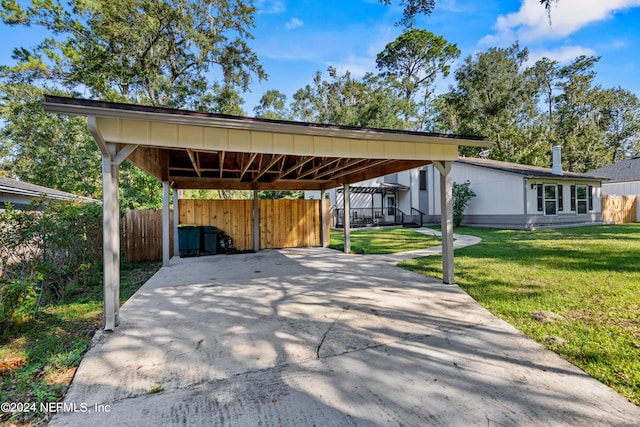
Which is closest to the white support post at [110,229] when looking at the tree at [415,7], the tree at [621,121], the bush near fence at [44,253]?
the bush near fence at [44,253]

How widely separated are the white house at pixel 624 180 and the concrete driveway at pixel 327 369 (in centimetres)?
2308

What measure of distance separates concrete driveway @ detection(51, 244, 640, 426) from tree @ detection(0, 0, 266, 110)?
14.0 metres

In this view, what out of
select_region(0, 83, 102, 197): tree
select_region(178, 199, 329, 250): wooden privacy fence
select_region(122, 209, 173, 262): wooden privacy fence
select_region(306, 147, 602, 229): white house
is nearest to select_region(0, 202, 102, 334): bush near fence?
select_region(122, 209, 173, 262): wooden privacy fence

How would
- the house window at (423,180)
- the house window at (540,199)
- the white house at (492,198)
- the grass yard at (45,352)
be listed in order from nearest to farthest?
the grass yard at (45,352) → the white house at (492,198) → the house window at (540,199) → the house window at (423,180)

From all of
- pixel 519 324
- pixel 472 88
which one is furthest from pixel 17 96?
pixel 472 88

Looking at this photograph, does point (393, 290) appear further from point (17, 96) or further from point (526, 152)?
point (526, 152)

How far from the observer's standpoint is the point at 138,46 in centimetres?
1365

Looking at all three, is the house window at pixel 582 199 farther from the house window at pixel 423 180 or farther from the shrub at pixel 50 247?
the shrub at pixel 50 247

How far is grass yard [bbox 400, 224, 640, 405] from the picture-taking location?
266 cm

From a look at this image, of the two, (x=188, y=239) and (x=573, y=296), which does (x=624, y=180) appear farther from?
(x=188, y=239)

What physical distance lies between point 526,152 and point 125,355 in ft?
101

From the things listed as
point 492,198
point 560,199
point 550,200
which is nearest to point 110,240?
point 492,198

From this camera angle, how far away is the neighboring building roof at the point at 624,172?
64.5ft

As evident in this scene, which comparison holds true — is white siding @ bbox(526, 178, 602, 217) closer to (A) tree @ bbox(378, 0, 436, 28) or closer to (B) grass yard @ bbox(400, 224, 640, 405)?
(B) grass yard @ bbox(400, 224, 640, 405)
